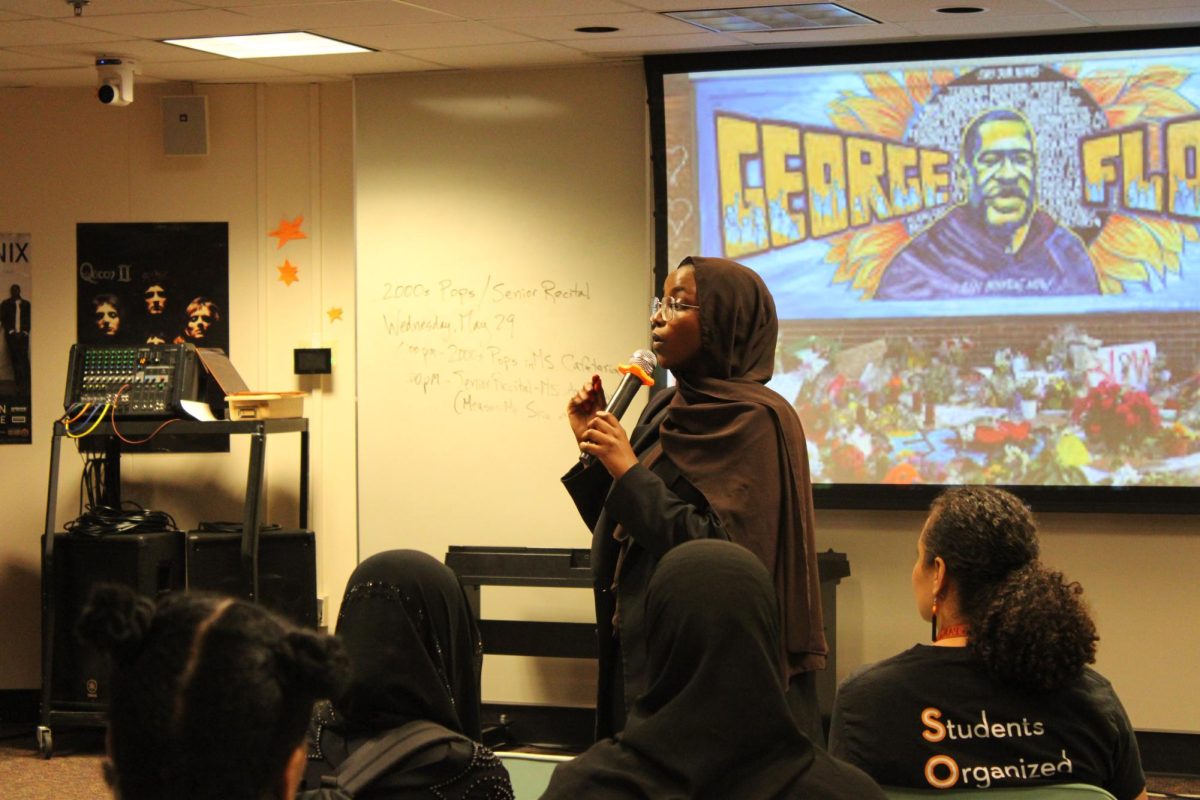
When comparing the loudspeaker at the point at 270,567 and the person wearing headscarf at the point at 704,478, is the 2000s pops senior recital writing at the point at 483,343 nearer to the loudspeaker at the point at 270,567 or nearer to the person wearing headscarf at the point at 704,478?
the loudspeaker at the point at 270,567

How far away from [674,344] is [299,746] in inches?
61.5

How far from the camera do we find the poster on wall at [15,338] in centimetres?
571

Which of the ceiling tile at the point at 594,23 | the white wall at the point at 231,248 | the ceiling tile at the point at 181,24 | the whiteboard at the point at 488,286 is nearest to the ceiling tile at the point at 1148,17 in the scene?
the ceiling tile at the point at 594,23

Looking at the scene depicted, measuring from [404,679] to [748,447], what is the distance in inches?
33.6

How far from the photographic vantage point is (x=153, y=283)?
18.5ft

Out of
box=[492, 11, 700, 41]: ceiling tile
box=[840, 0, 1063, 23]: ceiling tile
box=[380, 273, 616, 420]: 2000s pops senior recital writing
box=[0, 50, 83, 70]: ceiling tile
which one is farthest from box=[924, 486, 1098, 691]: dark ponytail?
box=[0, 50, 83, 70]: ceiling tile

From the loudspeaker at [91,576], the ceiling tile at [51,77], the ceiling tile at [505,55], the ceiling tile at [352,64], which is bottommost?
the loudspeaker at [91,576]

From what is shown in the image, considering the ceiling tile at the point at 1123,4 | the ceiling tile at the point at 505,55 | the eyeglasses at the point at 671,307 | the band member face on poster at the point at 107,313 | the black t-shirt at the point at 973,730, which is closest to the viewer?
the black t-shirt at the point at 973,730

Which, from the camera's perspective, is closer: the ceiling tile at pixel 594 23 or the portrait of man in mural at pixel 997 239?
the ceiling tile at pixel 594 23

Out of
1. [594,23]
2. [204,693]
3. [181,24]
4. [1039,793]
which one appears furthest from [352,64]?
[204,693]

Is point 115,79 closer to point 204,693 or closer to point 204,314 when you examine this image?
point 204,314

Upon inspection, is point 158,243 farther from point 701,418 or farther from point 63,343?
point 701,418

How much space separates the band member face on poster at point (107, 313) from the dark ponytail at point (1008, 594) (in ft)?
14.0

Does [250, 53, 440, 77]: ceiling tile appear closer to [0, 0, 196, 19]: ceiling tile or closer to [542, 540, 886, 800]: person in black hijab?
[0, 0, 196, 19]: ceiling tile
